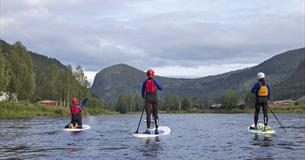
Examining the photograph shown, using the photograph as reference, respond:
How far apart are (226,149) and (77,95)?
5289 inches

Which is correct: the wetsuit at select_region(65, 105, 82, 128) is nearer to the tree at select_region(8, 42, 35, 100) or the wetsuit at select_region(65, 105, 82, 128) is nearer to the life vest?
the life vest

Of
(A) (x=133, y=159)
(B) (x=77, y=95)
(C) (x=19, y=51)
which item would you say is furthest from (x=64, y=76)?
(A) (x=133, y=159)

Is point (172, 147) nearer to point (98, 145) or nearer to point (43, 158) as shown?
point (98, 145)

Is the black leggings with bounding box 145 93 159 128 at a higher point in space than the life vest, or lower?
lower

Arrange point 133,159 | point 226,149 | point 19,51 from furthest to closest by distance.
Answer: point 19,51 < point 226,149 < point 133,159

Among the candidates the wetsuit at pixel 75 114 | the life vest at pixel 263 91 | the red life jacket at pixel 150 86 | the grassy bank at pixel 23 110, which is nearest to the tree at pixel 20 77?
the grassy bank at pixel 23 110

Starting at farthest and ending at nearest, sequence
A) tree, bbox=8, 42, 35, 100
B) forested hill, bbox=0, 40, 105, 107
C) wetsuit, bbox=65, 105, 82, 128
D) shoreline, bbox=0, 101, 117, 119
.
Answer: tree, bbox=8, 42, 35, 100
forested hill, bbox=0, 40, 105, 107
shoreline, bbox=0, 101, 117, 119
wetsuit, bbox=65, 105, 82, 128

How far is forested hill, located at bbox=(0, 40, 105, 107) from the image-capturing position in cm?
10464

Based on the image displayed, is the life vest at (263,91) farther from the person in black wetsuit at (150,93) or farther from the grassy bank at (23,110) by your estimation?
the grassy bank at (23,110)

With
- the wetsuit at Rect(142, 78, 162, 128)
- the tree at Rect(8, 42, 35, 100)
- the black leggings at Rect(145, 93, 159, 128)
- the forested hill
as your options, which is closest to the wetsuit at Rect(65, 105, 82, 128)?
the wetsuit at Rect(142, 78, 162, 128)

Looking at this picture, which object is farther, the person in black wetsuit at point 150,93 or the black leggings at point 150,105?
the black leggings at point 150,105

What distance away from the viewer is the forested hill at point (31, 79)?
343ft

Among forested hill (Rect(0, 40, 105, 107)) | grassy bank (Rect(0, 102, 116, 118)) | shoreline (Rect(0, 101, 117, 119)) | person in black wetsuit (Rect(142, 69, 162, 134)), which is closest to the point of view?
person in black wetsuit (Rect(142, 69, 162, 134))

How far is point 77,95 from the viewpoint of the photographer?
5827 inches
